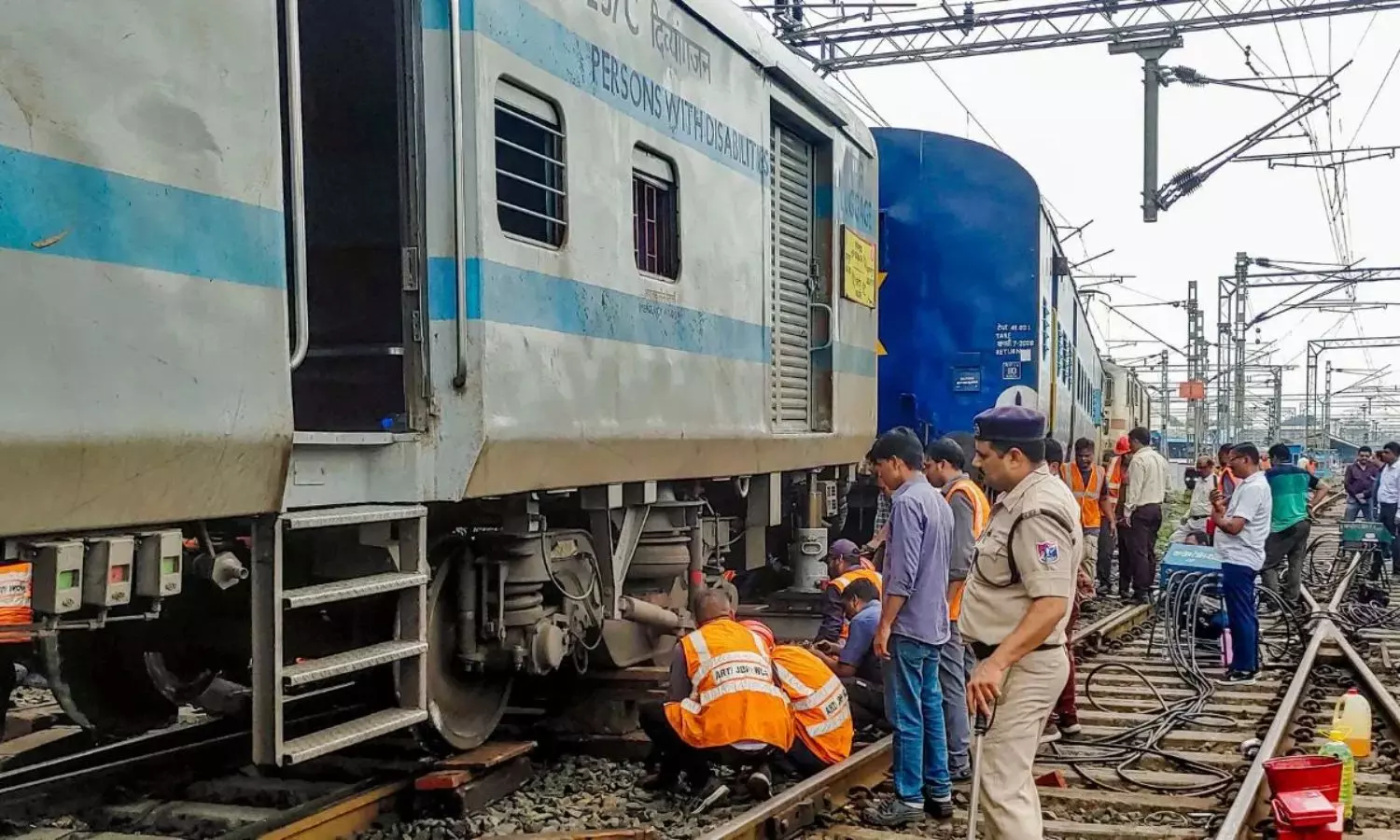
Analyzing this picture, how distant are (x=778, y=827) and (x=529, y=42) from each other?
336 centimetres

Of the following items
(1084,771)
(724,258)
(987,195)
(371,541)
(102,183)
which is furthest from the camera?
(987,195)

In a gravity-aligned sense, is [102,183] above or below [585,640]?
above

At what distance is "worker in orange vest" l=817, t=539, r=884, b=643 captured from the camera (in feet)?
24.2

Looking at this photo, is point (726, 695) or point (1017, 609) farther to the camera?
point (726, 695)

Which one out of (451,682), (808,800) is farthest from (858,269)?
(451,682)

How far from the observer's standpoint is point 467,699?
5.98m

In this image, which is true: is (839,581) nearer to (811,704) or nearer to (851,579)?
(851,579)

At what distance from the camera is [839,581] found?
748cm

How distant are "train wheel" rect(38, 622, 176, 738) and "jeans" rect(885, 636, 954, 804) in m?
3.19

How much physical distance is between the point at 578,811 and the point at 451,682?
Result: 0.79 metres

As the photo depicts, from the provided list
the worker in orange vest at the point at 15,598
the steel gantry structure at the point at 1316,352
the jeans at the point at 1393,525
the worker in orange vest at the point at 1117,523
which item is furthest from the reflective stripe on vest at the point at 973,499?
the steel gantry structure at the point at 1316,352

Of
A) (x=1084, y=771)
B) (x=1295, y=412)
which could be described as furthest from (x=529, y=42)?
(x=1295, y=412)

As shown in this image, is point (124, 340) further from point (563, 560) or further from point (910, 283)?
point (910, 283)

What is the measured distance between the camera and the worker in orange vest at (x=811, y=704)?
6348 mm
